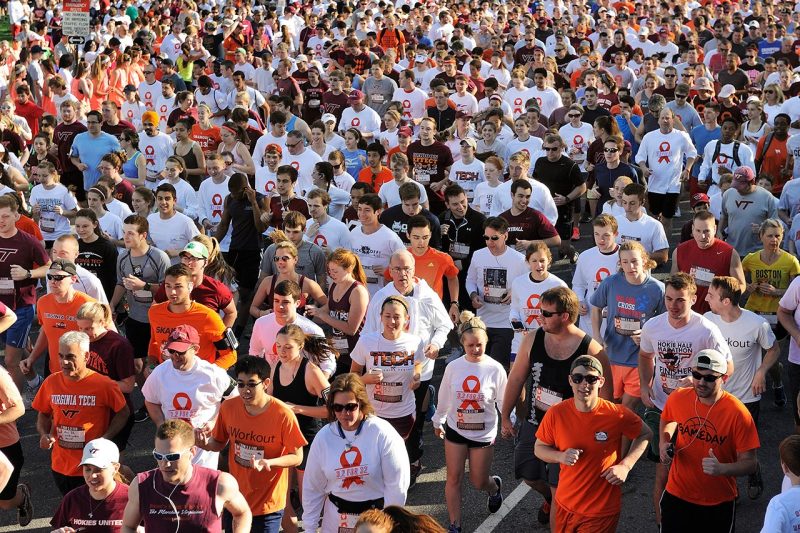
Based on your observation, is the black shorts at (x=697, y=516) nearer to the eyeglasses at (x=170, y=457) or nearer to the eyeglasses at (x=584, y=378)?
the eyeglasses at (x=584, y=378)

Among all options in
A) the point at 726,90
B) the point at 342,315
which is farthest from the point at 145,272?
the point at 726,90

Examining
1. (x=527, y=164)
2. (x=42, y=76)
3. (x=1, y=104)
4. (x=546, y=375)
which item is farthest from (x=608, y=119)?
(x=42, y=76)

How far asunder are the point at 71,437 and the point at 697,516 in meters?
3.79

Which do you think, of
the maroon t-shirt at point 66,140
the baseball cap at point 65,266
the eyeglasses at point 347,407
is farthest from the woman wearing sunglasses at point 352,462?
the maroon t-shirt at point 66,140

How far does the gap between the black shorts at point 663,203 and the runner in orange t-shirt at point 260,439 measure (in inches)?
323

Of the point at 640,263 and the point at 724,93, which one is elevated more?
the point at 640,263

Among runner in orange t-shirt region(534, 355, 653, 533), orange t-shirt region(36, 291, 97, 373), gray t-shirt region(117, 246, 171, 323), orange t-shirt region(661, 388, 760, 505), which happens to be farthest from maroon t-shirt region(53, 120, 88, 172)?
orange t-shirt region(661, 388, 760, 505)

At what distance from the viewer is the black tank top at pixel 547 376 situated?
7.02 metres

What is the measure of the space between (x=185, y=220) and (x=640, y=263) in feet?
14.2

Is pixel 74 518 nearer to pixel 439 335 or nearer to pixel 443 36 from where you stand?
pixel 439 335

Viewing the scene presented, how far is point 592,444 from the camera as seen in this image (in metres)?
6.23

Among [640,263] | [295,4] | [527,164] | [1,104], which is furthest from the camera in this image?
[295,4]

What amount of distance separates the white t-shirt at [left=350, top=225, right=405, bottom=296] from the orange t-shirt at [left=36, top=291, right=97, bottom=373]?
250 cm

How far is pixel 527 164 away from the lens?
1124 cm
